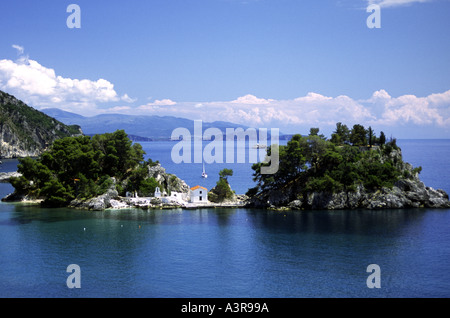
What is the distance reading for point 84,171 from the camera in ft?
249

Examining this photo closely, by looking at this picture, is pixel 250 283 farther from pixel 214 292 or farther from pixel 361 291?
pixel 361 291

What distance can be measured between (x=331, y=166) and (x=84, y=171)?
47.1 meters

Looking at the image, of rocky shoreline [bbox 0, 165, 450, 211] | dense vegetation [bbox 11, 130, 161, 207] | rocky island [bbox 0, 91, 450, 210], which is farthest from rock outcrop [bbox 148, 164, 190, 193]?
rocky shoreline [bbox 0, 165, 450, 211]

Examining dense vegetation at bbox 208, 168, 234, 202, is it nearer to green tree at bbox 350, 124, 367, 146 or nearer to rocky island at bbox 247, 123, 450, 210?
rocky island at bbox 247, 123, 450, 210

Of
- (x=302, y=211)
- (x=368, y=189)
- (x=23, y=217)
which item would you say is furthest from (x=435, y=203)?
(x=23, y=217)

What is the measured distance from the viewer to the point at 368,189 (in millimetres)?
70062

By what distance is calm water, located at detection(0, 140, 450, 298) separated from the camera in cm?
3416

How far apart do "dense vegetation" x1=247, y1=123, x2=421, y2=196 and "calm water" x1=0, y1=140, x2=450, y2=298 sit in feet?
19.9

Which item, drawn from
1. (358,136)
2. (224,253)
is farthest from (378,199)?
(224,253)

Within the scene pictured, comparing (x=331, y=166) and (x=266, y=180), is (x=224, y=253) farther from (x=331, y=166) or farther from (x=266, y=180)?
(x=331, y=166)

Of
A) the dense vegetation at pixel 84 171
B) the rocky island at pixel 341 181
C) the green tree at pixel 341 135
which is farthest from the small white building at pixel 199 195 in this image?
the green tree at pixel 341 135

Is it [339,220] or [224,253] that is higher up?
[339,220]

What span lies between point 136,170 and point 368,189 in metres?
43.8

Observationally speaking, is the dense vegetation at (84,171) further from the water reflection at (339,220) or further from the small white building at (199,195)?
the water reflection at (339,220)
